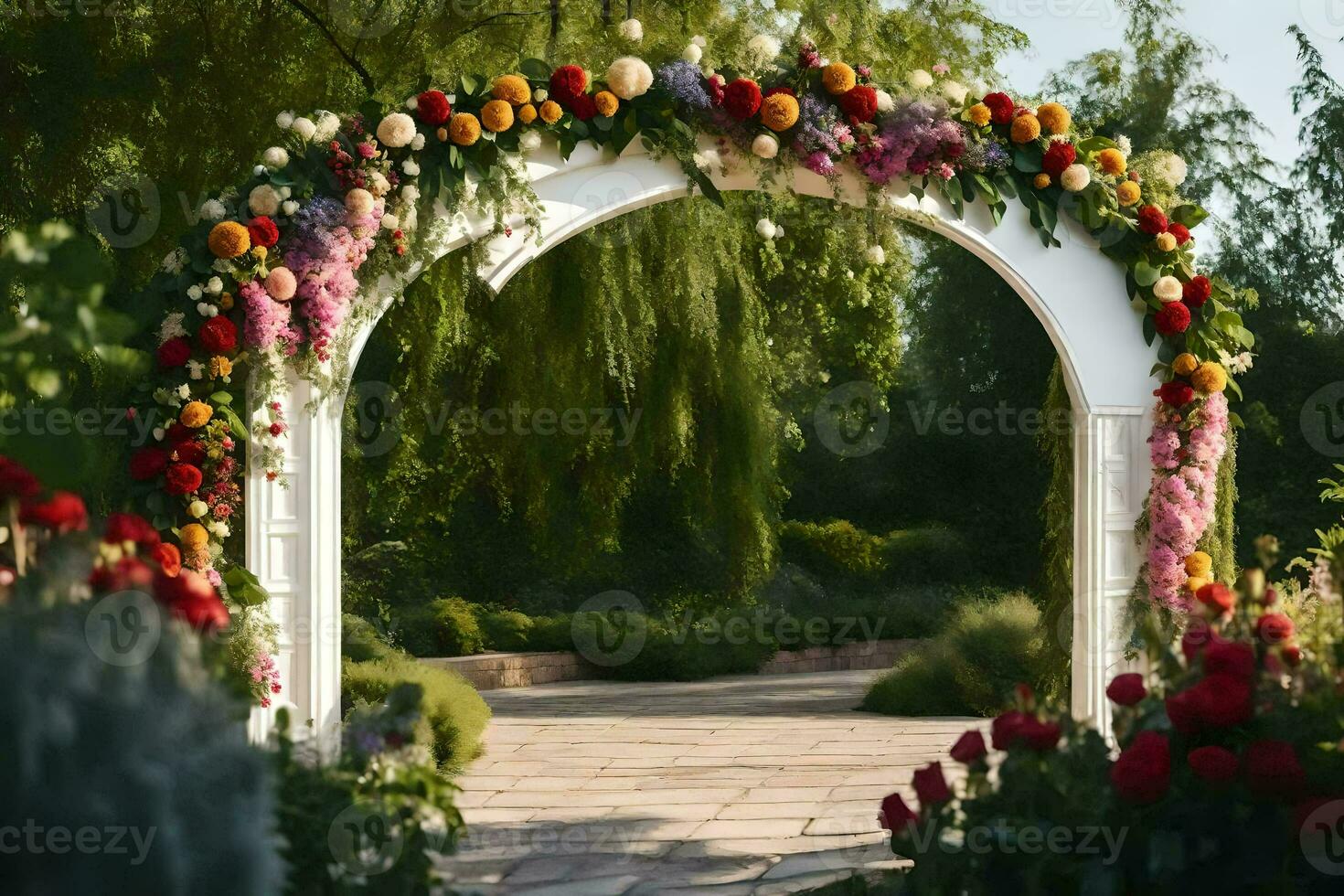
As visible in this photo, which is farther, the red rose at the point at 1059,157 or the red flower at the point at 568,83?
the red rose at the point at 1059,157

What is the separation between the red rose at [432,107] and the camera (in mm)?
4934

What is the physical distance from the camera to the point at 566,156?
16.7ft

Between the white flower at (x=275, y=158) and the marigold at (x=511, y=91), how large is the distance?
0.78 metres

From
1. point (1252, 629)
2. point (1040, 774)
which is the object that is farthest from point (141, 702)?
point (1252, 629)

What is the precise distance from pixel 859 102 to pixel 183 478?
2912mm

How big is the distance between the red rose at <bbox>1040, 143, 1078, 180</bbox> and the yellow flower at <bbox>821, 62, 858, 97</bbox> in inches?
35.3

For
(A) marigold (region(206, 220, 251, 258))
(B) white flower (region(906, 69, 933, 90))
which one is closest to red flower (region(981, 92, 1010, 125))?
(B) white flower (region(906, 69, 933, 90))

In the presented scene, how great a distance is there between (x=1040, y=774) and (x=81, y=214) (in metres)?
Result: 6.79

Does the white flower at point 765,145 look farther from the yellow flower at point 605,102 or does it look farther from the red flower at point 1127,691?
the red flower at point 1127,691

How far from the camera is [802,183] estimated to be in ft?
18.5

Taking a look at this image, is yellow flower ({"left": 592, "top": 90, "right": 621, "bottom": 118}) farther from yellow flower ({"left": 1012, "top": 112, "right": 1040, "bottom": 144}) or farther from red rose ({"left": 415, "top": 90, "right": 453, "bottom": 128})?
yellow flower ({"left": 1012, "top": 112, "right": 1040, "bottom": 144})

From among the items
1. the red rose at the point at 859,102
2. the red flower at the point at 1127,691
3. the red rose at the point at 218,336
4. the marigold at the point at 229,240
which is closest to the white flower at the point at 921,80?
the red rose at the point at 859,102

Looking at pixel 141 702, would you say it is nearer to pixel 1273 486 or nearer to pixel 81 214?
pixel 81 214

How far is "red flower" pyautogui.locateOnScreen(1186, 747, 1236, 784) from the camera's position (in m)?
2.64
